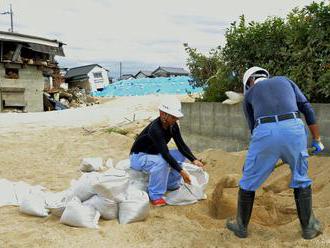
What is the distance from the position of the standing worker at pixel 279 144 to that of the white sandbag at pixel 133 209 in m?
0.92

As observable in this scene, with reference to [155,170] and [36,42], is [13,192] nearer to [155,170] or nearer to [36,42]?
[155,170]

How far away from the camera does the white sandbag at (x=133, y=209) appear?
138 inches

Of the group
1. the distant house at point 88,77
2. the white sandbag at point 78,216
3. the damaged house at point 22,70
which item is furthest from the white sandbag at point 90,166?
the distant house at point 88,77

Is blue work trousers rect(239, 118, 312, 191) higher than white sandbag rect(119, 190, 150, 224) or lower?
higher

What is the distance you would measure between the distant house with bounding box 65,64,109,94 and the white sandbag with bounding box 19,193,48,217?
34.5m

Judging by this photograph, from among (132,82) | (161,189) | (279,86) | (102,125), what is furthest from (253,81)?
(132,82)

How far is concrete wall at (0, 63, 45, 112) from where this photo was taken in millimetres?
25484

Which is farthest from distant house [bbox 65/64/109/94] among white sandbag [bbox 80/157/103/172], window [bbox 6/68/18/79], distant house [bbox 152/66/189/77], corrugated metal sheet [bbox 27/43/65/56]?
white sandbag [bbox 80/157/103/172]

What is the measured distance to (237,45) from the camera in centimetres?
650

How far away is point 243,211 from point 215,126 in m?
3.54

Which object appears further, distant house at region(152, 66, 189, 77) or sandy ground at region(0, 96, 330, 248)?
distant house at region(152, 66, 189, 77)

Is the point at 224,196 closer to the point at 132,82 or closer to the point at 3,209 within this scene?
the point at 3,209

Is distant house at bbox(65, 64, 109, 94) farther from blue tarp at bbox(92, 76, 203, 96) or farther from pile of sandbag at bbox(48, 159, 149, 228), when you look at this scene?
pile of sandbag at bbox(48, 159, 149, 228)

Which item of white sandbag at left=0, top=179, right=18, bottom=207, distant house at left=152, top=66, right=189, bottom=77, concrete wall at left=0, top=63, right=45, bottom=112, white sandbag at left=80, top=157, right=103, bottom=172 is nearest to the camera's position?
white sandbag at left=0, top=179, right=18, bottom=207
